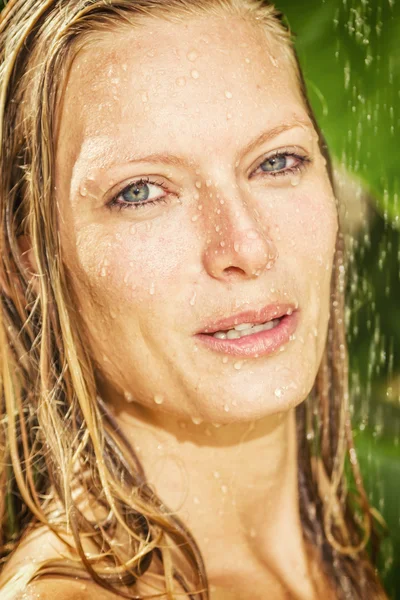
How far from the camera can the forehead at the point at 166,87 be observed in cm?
133

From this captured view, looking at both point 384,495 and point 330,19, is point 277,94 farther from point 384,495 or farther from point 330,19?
point 384,495

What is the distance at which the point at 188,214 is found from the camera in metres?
1.35

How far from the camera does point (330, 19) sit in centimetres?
207

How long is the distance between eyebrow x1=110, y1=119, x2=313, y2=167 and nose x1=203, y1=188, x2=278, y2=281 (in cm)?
8

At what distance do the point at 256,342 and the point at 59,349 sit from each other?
39 centimetres

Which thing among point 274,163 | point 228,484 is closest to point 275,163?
point 274,163

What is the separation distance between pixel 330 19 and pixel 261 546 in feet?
4.36

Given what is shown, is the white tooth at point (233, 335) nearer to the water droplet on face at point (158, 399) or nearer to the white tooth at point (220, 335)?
the white tooth at point (220, 335)

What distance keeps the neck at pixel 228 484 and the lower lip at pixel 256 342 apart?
245 mm

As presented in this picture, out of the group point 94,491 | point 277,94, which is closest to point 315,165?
point 277,94

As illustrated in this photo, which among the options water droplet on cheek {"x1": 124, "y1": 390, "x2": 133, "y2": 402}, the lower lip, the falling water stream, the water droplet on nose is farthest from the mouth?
the falling water stream

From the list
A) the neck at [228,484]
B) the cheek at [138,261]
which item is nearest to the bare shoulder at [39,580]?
the neck at [228,484]

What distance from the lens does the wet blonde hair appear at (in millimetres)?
1388

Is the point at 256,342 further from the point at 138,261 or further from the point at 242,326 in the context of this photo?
the point at 138,261
